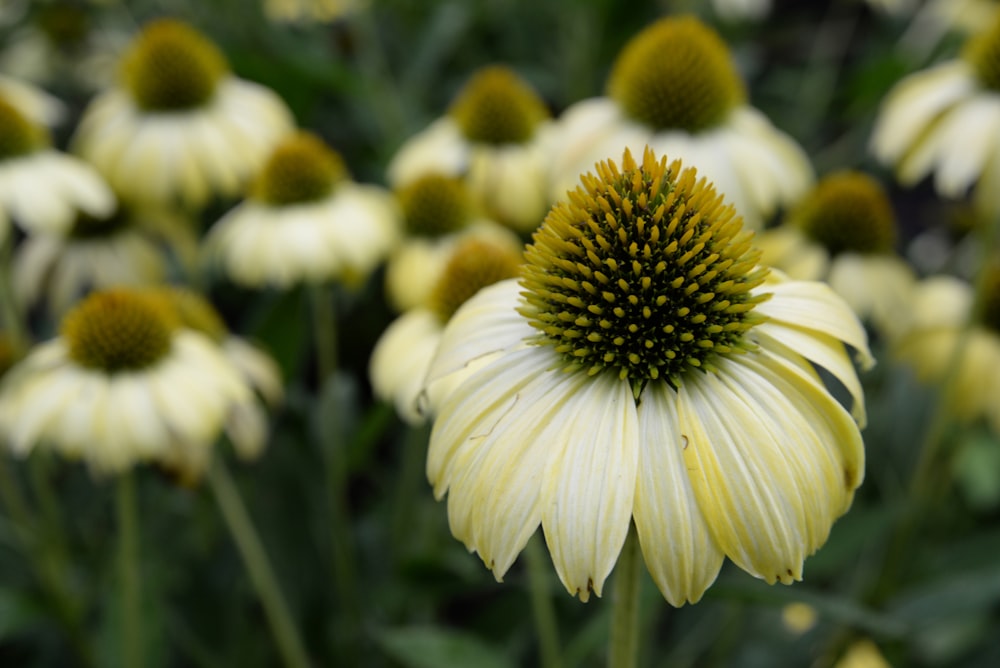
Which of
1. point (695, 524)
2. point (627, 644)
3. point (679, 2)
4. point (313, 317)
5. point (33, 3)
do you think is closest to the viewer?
point (695, 524)

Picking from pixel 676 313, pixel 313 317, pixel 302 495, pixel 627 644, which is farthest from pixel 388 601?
pixel 676 313

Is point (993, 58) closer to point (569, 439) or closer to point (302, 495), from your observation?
point (569, 439)

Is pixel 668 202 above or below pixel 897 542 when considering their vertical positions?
above

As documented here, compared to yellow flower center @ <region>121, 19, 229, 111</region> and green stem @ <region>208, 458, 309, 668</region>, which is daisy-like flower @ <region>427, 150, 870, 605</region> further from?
yellow flower center @ <region>121, 19, 229, 111</region>

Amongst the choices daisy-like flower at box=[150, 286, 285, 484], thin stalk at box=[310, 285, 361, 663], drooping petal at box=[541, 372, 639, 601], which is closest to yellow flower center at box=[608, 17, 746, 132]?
thin stalk at box=[310, 285, 361, 663]

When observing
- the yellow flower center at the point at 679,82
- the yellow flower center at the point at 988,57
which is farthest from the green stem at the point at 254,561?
the yellow flower center at the point at 988,57

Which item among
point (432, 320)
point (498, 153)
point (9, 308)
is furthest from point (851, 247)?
point (9, 308)
